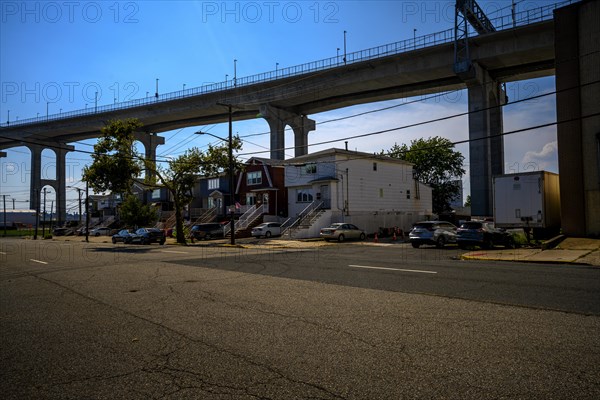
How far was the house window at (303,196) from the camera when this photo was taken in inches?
1764

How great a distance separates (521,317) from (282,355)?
14.2ft

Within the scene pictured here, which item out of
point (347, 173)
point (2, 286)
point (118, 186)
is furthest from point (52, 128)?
point (2, 286)

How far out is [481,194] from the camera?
1882 inches

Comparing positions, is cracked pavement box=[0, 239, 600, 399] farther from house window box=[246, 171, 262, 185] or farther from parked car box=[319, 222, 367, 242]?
house window box=[246, 171, 262, 185]

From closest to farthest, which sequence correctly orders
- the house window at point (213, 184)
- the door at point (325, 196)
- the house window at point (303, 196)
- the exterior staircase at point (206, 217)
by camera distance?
the door at point (325, 196) → the house window at point (303, 196) → the exterior staircase at point (206, 217) → the house window at point (213, 184)

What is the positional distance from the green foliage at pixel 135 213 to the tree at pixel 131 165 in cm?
2100

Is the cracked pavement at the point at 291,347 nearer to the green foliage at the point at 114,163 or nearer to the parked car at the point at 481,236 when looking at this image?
the parked car at the point at 481,236

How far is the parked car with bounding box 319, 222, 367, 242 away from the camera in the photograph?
36188 millimetres

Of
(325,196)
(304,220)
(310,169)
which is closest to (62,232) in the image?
(310,169)

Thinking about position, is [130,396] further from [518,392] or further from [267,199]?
[267,199]

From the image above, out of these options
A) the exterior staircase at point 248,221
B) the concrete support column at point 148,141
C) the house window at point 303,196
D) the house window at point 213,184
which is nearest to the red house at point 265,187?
the exterior staircase at point 248,221

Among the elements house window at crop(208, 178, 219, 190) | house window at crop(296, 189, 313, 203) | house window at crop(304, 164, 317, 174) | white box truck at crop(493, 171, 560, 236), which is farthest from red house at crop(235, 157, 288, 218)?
white box truck at crop(493, 171, 560, 236)

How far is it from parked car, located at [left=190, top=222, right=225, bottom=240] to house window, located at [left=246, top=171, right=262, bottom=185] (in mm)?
7001

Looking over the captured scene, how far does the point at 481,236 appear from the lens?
23.2 metres
